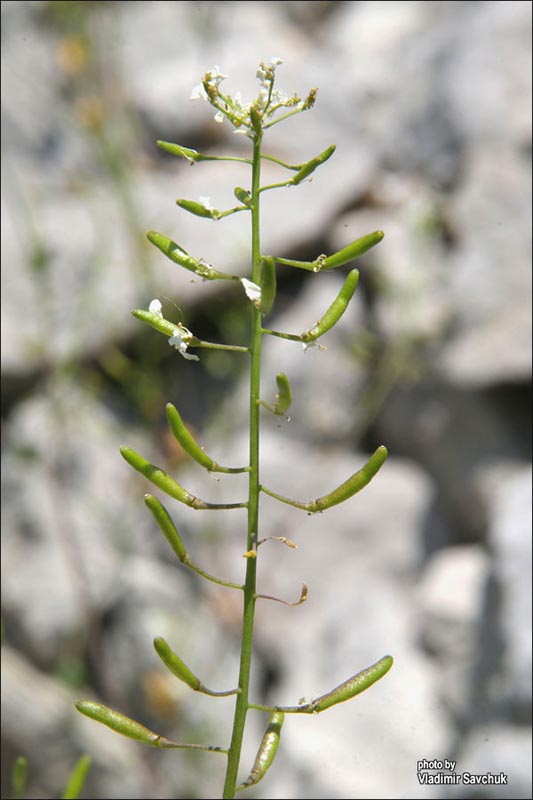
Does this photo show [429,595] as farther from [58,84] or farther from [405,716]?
[58,84]

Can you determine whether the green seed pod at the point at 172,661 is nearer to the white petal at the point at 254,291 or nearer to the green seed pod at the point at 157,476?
the green seed pod at the point at 157,476

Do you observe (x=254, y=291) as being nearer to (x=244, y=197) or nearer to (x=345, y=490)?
(x=244, y=197)

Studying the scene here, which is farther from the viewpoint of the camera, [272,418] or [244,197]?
[272,418]

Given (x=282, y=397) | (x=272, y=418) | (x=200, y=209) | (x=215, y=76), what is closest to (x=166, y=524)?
(x=282, y=397)

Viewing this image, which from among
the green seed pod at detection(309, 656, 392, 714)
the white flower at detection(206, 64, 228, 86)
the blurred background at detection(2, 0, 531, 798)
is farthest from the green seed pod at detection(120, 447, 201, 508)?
the blurred background at detection(2, 0, 531, 798)

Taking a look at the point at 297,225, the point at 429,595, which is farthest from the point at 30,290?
the point at 429,595
